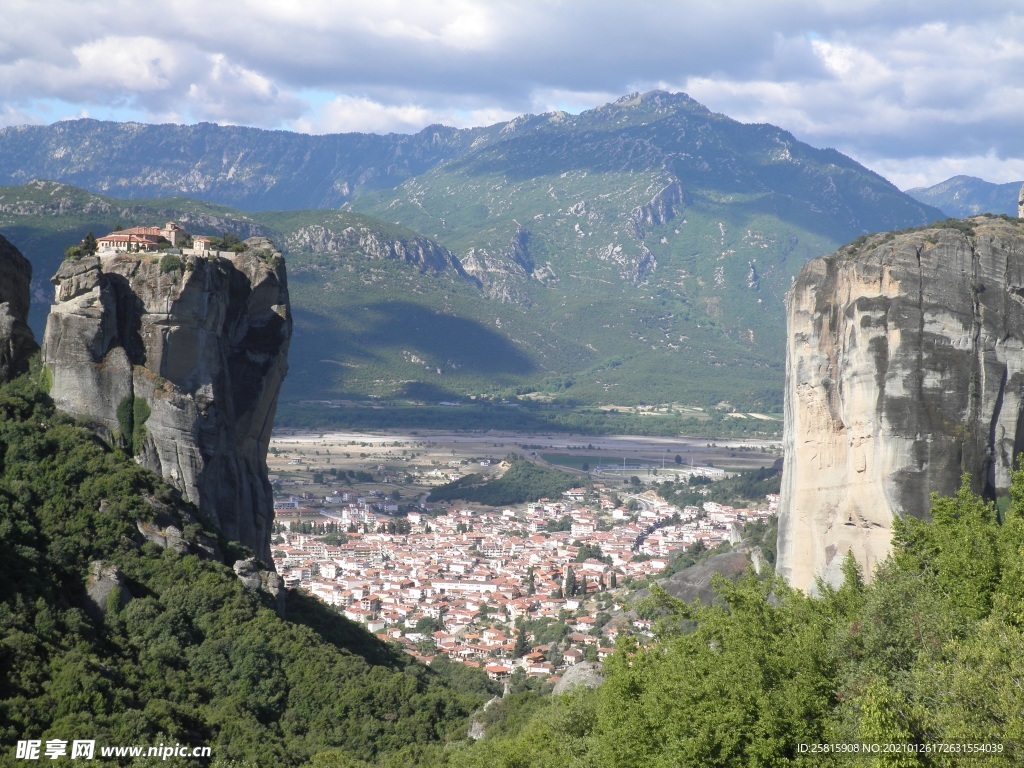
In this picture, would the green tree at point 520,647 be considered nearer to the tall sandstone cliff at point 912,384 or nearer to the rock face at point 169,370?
the rock face at point 169,370

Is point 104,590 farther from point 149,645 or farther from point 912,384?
point 912,384

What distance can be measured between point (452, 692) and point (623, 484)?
4019 inches

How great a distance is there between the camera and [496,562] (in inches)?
3752

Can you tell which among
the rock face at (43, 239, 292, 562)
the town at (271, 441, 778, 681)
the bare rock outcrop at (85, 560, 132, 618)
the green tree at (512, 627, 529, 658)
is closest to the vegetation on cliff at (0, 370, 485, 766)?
the bare rock outcrop at (85, 560, 132, 618)

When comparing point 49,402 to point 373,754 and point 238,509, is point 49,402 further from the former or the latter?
point 373,754

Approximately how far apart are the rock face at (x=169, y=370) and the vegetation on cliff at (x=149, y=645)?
1254mm

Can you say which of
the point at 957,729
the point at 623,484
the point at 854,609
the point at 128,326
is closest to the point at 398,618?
the point at 128,326

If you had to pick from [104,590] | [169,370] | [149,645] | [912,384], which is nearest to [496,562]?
[169,370]

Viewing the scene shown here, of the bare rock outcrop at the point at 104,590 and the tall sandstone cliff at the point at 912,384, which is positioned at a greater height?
the tall sandstone cliff at the point at 912,384

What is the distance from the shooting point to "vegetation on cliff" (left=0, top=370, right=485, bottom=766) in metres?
29.9

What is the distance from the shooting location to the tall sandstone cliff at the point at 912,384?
3559 centimetres

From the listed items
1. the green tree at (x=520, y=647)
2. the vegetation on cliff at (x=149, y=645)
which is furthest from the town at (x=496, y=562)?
the vegetation on cliff at (x=149, y=645)

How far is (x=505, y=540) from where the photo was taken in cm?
10562

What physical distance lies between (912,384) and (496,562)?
61878 millimetres
